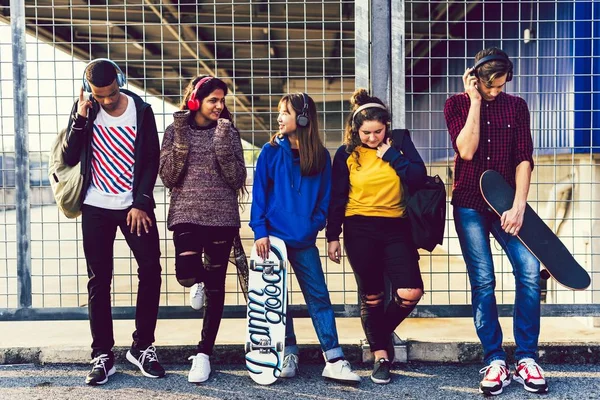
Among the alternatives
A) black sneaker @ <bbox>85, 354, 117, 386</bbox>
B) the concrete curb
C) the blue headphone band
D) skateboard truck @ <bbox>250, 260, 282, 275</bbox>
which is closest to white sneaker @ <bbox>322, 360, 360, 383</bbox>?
the concrete curb

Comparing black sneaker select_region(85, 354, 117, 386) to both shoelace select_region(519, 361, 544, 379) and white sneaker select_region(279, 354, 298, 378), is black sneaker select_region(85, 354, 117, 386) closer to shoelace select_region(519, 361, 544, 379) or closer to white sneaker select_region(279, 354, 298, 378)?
white sneaker select_region(279, 354, 298, 378)

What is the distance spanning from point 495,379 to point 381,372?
630mm

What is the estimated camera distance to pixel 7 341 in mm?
5234

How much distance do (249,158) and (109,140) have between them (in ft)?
5.62

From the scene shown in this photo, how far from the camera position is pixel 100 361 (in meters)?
3.85

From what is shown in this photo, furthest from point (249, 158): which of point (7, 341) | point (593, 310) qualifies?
point (593, 310)

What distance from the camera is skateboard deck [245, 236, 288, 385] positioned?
3762 millimetres

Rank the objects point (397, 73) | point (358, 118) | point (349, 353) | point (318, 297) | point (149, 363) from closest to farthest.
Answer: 1. point (358, 118)
2. point (318, 297)
3. point (149, 363)
4. point (397, 73)
5. point (349, 353)

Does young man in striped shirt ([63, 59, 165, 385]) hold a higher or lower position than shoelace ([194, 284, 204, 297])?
higher

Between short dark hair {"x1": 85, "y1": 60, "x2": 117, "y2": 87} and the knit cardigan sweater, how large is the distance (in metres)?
0.41

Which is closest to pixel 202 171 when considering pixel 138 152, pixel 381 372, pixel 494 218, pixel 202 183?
pixel 202 183

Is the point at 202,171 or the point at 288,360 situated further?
the point at 288,360

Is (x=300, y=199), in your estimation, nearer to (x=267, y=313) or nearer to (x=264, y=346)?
(x=267, y=313)

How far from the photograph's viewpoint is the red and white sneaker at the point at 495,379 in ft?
11.7
